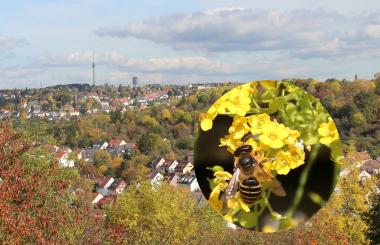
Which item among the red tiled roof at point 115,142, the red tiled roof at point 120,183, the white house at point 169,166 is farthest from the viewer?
the red tiled roof at point 115,142

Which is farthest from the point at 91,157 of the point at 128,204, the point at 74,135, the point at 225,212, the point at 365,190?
the point at 225,212

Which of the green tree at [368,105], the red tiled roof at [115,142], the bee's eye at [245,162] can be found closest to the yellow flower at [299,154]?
the bee's eye at [245,162]

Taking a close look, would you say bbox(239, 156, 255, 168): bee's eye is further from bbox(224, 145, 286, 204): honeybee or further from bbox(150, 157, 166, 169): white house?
bbox(150, 157, 166, 169): white house

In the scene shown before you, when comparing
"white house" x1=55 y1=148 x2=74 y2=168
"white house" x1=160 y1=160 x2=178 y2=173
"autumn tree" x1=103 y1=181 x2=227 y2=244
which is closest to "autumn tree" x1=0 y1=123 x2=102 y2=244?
"autumn tree" x1=103 y1=181 x2=227 y2=244

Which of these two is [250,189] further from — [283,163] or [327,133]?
[327,133]

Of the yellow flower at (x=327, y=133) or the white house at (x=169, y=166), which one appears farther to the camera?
the white house at (x=169, y=166)

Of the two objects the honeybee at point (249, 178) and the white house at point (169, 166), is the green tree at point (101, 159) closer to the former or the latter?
the white house at point (169, 166)

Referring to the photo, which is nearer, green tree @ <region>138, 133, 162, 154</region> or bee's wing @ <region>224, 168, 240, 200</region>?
bee's wing @ <region>224, 168, 240, 200</region>

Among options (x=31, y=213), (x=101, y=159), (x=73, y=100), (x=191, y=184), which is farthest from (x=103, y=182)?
(x=73, y=100)
